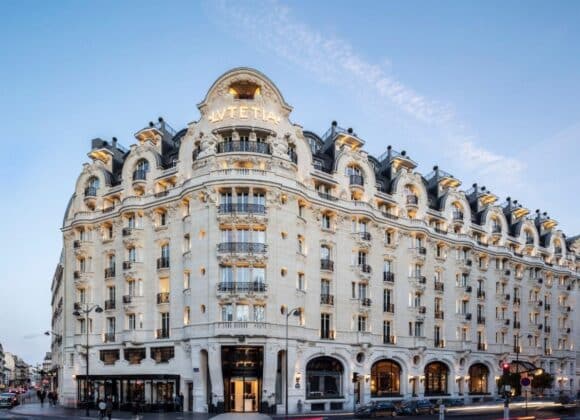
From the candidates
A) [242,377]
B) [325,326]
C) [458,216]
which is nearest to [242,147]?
[325,326]

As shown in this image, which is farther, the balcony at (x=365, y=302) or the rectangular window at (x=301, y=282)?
the balcony at (x=365, y=302)

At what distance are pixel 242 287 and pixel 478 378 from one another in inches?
1597

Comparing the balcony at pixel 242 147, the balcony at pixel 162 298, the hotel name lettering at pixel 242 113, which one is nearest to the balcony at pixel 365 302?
the balcony at pixel 242 147

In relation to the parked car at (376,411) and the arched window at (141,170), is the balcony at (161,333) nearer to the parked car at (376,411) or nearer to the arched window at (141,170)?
the arched window at (141,170)

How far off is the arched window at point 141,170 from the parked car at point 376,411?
1248 inches

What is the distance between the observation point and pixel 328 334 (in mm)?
57594

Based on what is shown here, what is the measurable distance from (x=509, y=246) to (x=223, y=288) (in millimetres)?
50830

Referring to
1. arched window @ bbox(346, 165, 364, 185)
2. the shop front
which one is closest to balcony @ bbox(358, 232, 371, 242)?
arched window @ bbox(346, 165, 364, 185)

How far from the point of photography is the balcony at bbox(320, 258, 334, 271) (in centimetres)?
5806

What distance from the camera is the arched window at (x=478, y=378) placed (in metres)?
74.3

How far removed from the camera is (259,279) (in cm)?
5181

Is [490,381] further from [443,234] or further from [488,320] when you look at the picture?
[443,234]

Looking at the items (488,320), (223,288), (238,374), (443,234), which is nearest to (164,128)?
(223,288)

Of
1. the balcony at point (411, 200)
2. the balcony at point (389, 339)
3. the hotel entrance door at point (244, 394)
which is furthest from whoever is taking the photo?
the balcony at point (411, 200)
